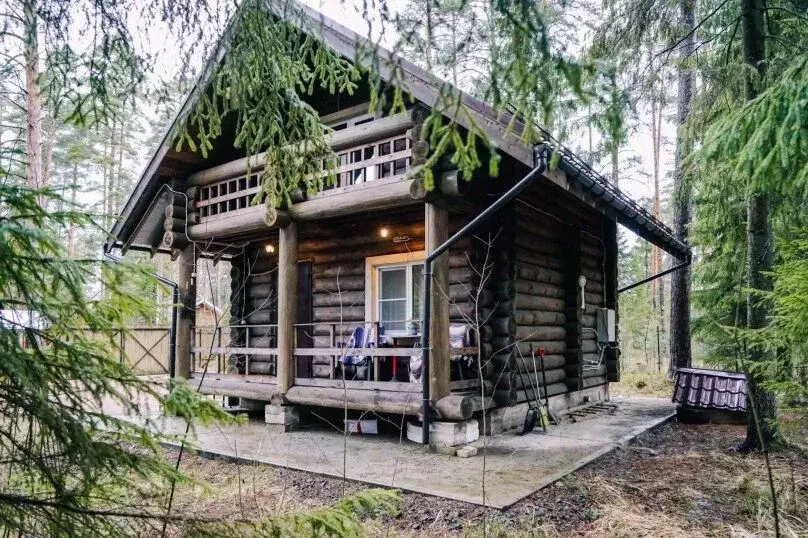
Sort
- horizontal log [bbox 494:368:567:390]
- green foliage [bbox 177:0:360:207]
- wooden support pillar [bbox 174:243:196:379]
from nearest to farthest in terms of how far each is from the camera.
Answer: green foliage [bbox 177:0:360:207] < horizontal log [bbox 494:368:567:390] < wooden support pillar [bbox 174:243:196:379]

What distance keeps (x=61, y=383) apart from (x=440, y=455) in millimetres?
4696

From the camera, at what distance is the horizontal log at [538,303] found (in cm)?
818

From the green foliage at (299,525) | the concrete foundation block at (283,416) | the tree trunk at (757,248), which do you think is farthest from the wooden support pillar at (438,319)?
the green foliage at (299,525)

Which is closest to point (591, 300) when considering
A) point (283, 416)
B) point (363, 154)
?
point (363, 154)

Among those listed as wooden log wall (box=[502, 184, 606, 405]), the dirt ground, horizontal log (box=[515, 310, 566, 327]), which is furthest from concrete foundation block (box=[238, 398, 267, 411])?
horizontal log (box=[515, 310, 566, 327])

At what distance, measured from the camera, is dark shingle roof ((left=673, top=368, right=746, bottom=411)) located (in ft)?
27.0

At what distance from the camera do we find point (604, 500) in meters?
4.62

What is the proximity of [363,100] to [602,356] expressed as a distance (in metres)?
6.69

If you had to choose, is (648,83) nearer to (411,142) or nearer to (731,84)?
(731,84)

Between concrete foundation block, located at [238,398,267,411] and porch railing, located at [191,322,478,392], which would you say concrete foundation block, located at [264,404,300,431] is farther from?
concrete foundation block, located at [238,398,267,411]

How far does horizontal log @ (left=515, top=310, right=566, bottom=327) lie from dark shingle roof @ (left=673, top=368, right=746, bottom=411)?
6.72 feet

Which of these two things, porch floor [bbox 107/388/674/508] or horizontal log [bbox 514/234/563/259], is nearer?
porch floor [bbox 107/388/674/508]

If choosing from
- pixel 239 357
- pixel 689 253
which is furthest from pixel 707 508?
pixel 239 357

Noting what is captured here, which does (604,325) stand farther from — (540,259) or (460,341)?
(460,341)
